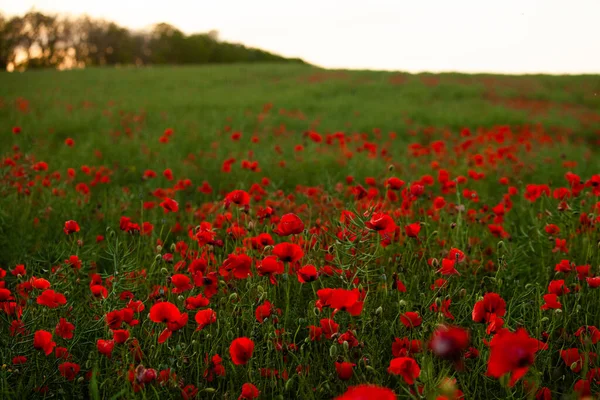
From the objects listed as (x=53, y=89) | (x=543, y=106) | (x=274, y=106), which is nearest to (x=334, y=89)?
(x=274, y=106)

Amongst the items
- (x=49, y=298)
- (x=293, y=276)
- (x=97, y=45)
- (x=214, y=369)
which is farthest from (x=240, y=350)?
(x=97, y=45)

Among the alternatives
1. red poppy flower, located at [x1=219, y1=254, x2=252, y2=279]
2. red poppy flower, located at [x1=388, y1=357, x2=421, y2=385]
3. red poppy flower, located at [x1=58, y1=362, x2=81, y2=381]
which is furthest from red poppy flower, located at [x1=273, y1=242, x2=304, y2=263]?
red poppy flower, located at [x1=58, y1=362, x2=81, y2=381]

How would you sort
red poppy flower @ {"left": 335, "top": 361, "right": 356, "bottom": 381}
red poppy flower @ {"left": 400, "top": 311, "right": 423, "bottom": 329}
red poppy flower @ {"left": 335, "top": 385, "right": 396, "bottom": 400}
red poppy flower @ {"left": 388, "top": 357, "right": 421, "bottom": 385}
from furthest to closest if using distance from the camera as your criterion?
red poppy flower @ {"left": 400, "top": 311, "right": 423, "bottom": 329}, red poppy flower @ {"left": 335, "top": 361, "right": 356, "bottom": 381}, red poppy flower @ {"left": 388, "top": 357, "right": 421, "bottom": 385}, red poppy flower @ {"left": 335, "top": 385, "right": 396, "bottom": 400}

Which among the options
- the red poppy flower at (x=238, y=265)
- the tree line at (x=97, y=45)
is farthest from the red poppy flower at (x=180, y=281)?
the tree line at (x=97, y=45)

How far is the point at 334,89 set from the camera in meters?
15.8

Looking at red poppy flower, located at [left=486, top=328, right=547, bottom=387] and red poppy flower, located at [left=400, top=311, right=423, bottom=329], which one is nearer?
red poppy flower, located at [left=486, top=328, right=547, bottom=387]

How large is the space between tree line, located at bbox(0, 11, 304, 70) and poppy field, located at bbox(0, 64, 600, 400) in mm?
42200

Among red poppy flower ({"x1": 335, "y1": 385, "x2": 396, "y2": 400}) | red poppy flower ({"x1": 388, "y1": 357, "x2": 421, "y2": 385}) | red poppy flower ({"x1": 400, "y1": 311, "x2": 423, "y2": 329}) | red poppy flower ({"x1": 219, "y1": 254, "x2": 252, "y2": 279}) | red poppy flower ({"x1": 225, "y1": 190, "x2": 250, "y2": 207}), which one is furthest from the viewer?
red poppy flower ({"x1": 225, "y1": 190, "x2": 250, "y2": 207})

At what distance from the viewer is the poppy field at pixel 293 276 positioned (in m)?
1.30

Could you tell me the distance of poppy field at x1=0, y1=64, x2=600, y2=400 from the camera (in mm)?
1299

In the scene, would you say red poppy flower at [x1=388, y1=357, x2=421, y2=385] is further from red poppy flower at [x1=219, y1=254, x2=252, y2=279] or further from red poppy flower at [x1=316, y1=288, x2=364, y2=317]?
red poppy flower at [x1=219, y1=254, x2=252, y2=279]

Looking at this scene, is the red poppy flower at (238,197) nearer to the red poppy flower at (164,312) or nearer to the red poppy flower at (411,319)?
the red poppy flower at (164,312)

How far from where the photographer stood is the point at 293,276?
6.29ft

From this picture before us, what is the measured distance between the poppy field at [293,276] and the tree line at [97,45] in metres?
42.2
